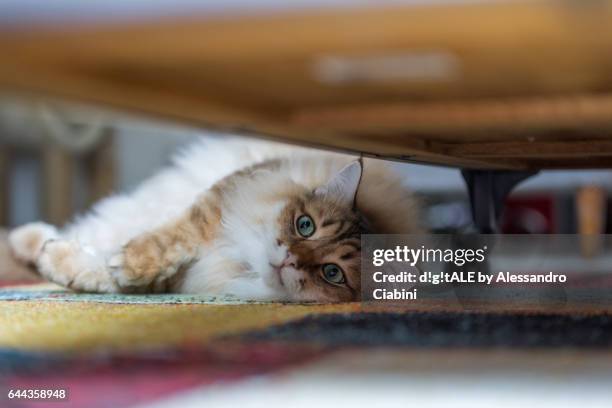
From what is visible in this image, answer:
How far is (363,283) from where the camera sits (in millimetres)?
1571

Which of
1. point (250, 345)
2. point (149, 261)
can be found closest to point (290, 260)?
point (149, 261)

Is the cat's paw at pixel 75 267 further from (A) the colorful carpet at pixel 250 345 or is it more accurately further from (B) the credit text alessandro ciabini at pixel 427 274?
(B) the credit text alessandro ciabini at pixel 427 274

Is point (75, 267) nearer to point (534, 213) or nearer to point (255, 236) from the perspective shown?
point (255, 236)

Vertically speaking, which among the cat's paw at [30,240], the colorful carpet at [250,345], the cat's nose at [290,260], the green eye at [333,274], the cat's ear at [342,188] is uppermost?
the cat's ear at [342,188]

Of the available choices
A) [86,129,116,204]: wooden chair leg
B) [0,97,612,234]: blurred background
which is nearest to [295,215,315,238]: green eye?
[0,97,612,234]: blurred background

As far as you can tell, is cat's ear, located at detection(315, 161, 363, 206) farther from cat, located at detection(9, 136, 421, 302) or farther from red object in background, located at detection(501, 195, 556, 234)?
red object in background, located at detection(501, 195, 556, 234)

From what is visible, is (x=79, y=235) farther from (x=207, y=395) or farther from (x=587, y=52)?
(x=587, y=52)

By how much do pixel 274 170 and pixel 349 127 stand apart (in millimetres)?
692

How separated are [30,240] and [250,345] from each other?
1.05 metres

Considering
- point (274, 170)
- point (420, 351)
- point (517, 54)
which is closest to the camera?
point (517, 54)

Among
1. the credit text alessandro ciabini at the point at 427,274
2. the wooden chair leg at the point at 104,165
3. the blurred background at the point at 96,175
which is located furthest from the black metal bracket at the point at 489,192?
the wooden chair leg at the point at 104,165

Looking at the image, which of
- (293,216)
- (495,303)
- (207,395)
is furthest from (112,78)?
(495,303)

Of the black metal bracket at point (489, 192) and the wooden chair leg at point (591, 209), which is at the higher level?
the wooden chair leg at point (591, 209)

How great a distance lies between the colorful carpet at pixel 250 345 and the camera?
2.87 ft
